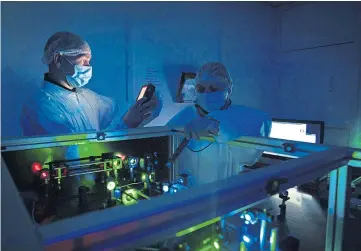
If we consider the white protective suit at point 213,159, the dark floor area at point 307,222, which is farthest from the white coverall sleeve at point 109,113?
the dark floor area at point 307,222

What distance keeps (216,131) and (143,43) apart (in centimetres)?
145

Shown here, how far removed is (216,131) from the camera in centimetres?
93

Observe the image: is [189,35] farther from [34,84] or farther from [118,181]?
[118,181]

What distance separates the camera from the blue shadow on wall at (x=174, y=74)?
7.51ft

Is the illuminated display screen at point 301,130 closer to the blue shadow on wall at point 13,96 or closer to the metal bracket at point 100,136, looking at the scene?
the metal bracket at point 100,136

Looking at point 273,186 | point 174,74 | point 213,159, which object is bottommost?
point 213,159

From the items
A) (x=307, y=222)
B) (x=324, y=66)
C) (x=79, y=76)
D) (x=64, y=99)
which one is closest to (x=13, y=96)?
(x=64, y=99)

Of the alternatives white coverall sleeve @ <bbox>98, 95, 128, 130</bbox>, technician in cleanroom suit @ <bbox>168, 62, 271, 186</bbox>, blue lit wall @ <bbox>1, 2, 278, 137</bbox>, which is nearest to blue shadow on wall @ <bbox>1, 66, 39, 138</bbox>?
blue lit wall @ <bbox>1, 2, 278, 137</bbox>

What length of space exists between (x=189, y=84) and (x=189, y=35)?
484 mm

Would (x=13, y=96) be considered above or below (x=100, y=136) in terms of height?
above

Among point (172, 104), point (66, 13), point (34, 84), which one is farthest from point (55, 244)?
point (172, 104)

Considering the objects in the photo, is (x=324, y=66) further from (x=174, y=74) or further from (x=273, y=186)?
(x=273, y=186)

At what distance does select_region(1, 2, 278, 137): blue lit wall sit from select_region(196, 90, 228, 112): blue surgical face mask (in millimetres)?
837

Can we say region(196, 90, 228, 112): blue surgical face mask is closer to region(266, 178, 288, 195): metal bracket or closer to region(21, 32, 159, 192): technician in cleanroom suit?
region(21, 32, 159, 192): technician in cleanroom suit
